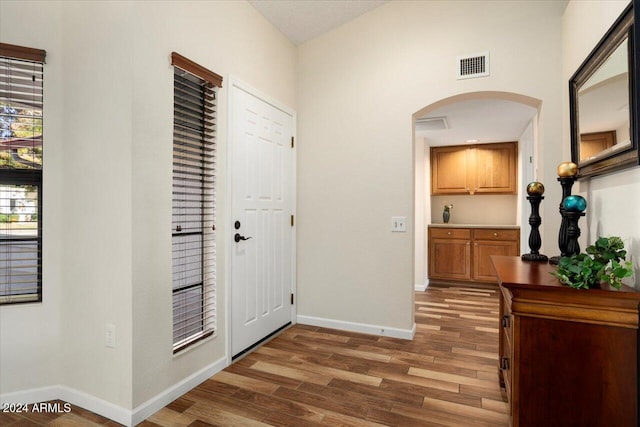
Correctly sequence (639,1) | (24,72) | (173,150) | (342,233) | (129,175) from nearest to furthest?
(639,1), (129,175), (24,72), (173,150), (342,233)

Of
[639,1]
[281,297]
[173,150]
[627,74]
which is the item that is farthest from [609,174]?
[281,297]

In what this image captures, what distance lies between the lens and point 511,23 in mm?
2816

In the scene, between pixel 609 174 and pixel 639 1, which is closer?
pixel 639 1

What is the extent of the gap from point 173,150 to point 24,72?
924 mm

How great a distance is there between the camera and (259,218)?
298 cm

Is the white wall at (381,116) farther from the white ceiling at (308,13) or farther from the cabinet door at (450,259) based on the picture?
the cabinet door at (450,259)

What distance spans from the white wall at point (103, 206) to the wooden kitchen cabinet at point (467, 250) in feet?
14.3

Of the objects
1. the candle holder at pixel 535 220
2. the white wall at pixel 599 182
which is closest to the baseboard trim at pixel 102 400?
the candle holder at pixel 535 220

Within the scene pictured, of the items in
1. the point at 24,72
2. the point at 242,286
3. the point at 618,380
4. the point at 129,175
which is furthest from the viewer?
the point at 242,286

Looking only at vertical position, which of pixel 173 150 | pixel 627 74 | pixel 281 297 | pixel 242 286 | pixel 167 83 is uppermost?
pixel 167 83

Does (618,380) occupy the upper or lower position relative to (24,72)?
lower

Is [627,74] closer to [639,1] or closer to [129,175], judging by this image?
[639,1]

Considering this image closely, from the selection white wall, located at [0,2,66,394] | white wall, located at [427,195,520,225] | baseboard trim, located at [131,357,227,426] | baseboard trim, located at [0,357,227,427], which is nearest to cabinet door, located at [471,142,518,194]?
white wall, located at [427,195,520,225]

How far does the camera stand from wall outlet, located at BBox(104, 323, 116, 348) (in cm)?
192
